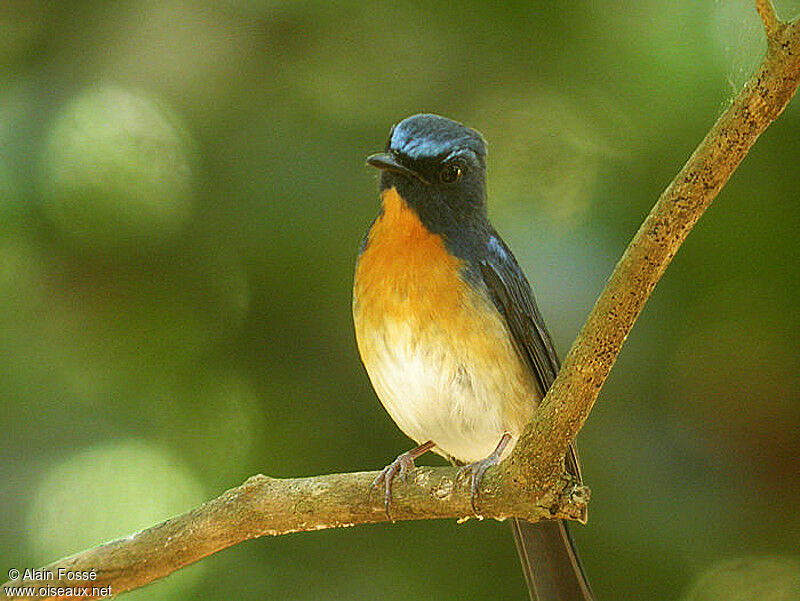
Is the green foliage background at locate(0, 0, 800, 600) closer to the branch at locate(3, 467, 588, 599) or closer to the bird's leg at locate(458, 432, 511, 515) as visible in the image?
the branch at locate(3, 467, 588, 599)

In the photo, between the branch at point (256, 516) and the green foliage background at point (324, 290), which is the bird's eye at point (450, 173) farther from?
the branch at point (256, 516)

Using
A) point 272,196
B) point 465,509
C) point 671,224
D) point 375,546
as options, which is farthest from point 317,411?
point 671,224

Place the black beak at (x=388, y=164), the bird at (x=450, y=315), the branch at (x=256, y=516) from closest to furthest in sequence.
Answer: the branch at (x=256, y=516), the black beak at (x=388, y=164), the bird at (x=450, y=315)

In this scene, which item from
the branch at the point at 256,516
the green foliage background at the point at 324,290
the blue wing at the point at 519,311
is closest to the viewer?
the branch at the point at 256,516

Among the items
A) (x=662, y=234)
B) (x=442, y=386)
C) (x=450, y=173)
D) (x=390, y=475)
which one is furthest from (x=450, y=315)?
(x=662, y=234)

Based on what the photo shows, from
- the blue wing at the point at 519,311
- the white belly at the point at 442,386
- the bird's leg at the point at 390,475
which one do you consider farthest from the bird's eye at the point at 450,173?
the bird's leg at the point at 390,475

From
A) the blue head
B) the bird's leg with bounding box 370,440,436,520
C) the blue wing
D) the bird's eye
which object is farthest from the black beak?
the bird's leg with bounding box 370,440,436,520

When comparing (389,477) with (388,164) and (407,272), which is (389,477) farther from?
(388,164)
